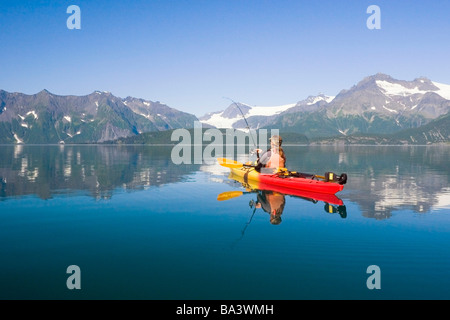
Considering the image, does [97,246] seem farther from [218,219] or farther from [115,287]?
[218,219]

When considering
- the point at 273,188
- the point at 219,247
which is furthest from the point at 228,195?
the point at 219,247

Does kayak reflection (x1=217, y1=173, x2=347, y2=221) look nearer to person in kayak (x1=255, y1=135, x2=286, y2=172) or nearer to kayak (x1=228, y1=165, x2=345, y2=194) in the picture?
kayak (x1=228, y1=165, x2=345, y2=194)

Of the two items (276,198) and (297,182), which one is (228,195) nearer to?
(276,198)

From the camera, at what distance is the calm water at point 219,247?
12.7 meters

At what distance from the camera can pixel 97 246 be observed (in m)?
17.6

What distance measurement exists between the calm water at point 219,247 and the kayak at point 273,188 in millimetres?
1333

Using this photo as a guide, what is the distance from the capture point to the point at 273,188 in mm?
36594

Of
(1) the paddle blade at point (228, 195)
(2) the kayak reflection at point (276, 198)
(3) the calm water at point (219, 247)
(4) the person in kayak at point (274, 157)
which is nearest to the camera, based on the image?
(3) the calm water at point (219, 247)

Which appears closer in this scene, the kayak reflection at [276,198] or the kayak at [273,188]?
the kayak reflection at [276,198]

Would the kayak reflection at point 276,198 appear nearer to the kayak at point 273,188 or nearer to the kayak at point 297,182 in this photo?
the kayak at point 273,188

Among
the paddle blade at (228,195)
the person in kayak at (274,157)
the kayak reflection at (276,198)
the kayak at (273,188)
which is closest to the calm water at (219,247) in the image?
the kayak reflection at (276,198)

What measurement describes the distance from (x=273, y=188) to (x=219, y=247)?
19.9 m

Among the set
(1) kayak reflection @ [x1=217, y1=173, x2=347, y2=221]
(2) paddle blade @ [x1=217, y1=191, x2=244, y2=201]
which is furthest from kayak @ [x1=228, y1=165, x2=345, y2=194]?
(2) paddle blade @ [x1=217, y1=191, x2=244, y2=201]
